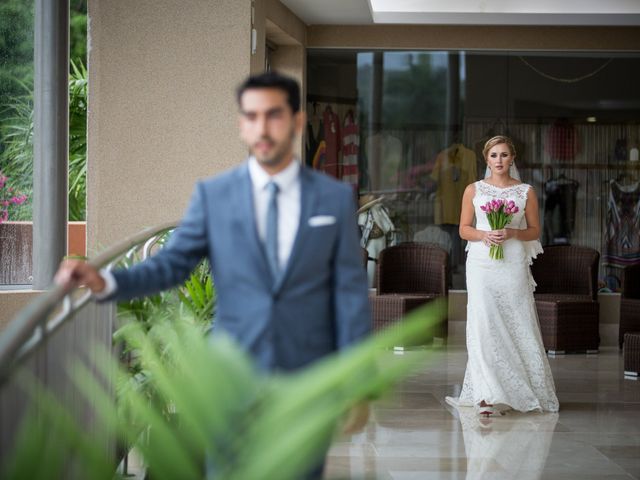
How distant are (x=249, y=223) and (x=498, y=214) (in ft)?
15.7

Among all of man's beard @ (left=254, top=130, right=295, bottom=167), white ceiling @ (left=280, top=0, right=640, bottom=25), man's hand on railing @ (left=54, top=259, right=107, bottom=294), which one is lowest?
man's hand on railing @ (left=54, top=259, right=107, bottom=294)

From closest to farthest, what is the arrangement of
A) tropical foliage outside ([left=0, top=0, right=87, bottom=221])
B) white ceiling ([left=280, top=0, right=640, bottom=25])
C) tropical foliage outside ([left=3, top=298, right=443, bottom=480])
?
tropical foliage outside ([left=3, top=298, right=443, bottom=480])
tropical foliage outside ([left=0, top=0, right=87, bottom=221])
white ceiling ([left=280, top=0, right=640, bottom=25])

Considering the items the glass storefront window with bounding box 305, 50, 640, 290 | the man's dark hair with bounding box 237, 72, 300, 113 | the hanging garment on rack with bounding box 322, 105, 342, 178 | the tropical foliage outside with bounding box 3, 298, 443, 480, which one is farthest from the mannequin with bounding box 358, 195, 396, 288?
the tropical foliage outside with bounding box 3, 298, 443, 480

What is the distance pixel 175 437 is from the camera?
1.34 m

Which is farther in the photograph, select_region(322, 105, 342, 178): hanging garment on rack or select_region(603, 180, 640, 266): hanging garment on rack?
select_region(322, 105, 342, 178): hanging garment on rack

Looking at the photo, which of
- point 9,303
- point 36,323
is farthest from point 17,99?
point 36,323

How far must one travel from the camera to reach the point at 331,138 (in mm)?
12828

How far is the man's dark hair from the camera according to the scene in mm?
2443

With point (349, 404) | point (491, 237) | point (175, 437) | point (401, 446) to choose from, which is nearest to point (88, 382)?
point (175, 437)

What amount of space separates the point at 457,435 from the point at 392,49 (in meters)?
7.16

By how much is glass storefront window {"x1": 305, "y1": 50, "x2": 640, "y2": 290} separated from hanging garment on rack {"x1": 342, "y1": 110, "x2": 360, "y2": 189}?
12 mm

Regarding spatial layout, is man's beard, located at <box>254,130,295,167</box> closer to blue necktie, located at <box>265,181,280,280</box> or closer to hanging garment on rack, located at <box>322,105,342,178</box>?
blue necktie, located at <box>265,181,280,280</box>

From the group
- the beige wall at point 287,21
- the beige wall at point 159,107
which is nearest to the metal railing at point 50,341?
the beige wall at point 159,107

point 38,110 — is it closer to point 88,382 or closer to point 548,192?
point 548,192
